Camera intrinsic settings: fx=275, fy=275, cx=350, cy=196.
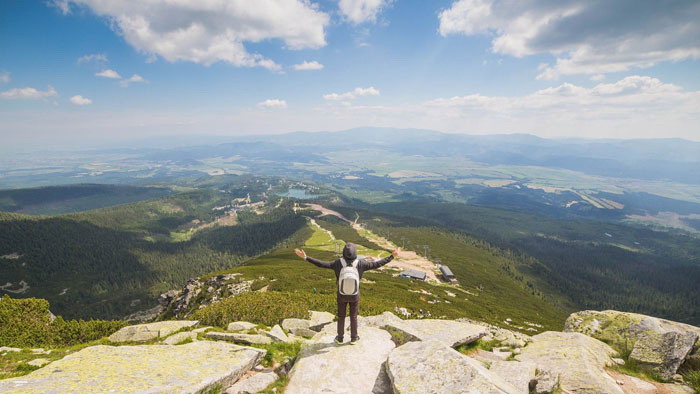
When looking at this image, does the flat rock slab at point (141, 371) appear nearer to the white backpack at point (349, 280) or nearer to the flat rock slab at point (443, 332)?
the white backpack at point (349, 280)

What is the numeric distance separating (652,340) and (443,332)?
9994 mm

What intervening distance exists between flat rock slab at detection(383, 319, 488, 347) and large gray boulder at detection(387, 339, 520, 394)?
413 centimetres

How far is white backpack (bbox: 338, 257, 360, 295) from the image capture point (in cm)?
1309

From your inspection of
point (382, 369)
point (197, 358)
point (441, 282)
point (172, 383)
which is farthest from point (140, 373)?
point (441, 282)

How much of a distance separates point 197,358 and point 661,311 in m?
257

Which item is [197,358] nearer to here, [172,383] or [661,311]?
[172,383]

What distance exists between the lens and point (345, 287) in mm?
13289

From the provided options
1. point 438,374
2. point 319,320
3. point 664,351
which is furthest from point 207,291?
point 664,351

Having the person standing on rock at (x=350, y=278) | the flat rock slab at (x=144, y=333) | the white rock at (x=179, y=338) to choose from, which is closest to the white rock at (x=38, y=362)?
the flat rock slab at (x=144, y=333)

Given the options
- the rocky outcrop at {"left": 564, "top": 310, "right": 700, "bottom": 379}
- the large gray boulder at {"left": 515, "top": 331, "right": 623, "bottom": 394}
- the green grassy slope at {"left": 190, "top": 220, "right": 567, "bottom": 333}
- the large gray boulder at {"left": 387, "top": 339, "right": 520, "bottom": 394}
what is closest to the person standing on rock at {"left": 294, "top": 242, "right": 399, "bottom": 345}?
the large gray boulder at {"left": 387, "top": 339, "right": 520, "bottom": 394}

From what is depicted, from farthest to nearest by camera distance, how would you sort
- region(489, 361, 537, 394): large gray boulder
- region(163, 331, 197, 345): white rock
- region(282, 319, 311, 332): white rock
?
region(282, 319, 311, 332): white rock
region(163, 331, 197, 345): white rock
region(489, 361, 537, 394): large gray boulder

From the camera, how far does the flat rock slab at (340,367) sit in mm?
10734

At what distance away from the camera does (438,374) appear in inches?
374

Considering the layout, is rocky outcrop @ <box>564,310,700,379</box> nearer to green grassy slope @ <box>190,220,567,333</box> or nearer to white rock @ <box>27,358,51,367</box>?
green grassy slope @ <box>190,220,567,333</box>
